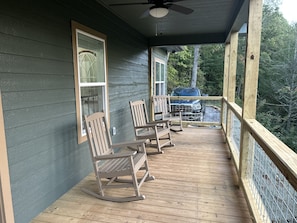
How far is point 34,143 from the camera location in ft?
6.90

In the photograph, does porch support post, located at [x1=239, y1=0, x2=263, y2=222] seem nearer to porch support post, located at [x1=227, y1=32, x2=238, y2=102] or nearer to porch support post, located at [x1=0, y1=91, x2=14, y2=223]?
porch support post, located at [x1=227, y1=32, x2=238, y2=102]

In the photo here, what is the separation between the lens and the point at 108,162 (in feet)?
8.69

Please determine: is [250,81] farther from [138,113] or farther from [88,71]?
[138,113]

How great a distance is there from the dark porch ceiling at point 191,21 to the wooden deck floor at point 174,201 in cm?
226

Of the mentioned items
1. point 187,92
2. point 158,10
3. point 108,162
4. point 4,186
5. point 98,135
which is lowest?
point 108,162

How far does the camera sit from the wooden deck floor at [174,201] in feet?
6.84

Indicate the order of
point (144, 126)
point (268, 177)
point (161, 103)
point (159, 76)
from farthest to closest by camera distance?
point (159, 76), point (161, 103), point (144, 126), point (268, 177)

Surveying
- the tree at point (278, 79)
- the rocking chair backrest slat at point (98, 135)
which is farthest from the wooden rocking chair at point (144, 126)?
the tree at point (278, 79)

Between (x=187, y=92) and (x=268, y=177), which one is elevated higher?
(x=187, y=92)

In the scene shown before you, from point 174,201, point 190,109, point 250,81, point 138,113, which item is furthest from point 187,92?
point 174,201

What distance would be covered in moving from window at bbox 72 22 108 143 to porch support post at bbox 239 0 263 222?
2025mm

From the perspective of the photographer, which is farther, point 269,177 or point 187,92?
point 187,92

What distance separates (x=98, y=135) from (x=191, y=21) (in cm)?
305

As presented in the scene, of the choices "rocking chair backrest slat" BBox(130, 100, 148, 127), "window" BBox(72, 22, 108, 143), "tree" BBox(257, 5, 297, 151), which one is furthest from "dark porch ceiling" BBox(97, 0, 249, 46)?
"tree" BBox(257, 5, 297, 151)
